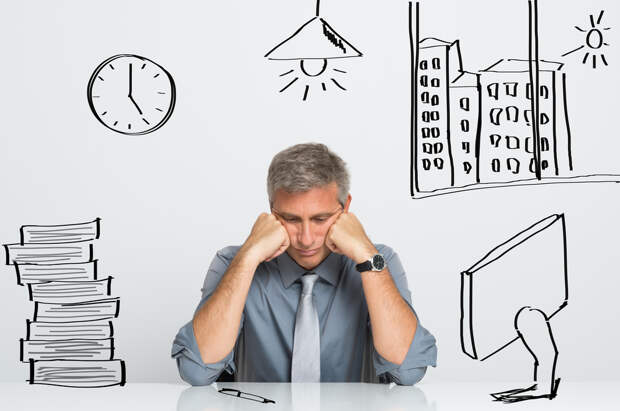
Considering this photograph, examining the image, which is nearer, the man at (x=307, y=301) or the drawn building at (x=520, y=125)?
the man at (x=307, y=301)

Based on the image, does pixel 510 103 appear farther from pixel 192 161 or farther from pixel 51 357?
pixel 51 357

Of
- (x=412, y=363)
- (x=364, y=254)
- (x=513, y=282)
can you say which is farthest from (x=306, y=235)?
(x=513, y=282)

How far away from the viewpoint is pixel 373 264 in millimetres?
1915

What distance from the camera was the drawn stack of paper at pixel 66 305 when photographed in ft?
9.41

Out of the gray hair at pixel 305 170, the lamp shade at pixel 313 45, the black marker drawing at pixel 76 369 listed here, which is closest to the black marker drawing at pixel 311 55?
the lamp shade at pixel 313 45

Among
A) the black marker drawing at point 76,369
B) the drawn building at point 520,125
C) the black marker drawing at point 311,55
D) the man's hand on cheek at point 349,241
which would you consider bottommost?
the black marker drawing at point 76,369

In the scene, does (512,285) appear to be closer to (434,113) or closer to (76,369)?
(434,113)

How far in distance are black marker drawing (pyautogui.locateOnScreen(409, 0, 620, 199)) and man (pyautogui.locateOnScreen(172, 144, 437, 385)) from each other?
888 mm

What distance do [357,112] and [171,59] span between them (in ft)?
2.57

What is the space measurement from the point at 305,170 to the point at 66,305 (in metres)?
Answer: 1.46

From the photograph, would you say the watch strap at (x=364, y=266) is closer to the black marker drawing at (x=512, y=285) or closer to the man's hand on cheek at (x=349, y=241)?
the man's hand on cheek at (x=349, y=241)

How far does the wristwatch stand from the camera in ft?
6.27

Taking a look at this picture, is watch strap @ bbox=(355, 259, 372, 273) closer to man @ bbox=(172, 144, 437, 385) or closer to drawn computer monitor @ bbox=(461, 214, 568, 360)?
man @ bbox=(172, 144, 437, 385)

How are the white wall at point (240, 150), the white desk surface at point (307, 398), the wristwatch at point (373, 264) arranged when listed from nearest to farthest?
the white desk surface at point (307, 398) < the wristwatch at point (373, 264) < the white wall at point (240, 150)
